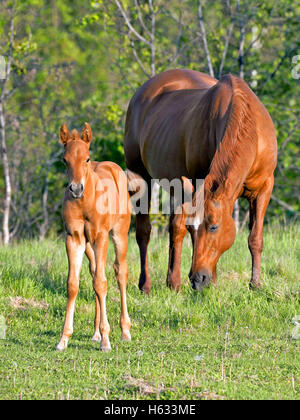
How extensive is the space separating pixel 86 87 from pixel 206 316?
17.8 m

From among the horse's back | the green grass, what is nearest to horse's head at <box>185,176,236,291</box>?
the green grass

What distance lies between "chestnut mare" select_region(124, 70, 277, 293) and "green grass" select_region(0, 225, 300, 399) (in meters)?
0.41

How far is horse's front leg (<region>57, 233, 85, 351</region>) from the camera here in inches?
202

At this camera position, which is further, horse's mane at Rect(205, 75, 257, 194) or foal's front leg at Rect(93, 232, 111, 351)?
horse's mane at Rect(205, 75, 257, 194)

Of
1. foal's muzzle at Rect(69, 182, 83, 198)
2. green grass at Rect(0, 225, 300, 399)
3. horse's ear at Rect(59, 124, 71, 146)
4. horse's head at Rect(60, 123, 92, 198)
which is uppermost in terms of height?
horse's ear at Rect(59, 124, 71, 146)

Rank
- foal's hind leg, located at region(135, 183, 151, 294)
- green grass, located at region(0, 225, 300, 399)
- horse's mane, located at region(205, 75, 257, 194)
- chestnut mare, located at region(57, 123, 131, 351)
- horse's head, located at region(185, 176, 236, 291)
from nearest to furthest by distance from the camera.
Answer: green grass, located at region(0, 225, 300, 399)
chestnut mare, located at region(57, 123, 131, 351)
horse's head, located at region(185, 176, 236, 291)
horse's mane, located at region(205, 75, 257, 194)
foal's hind leg, located at region(135, 183, 151, 294)

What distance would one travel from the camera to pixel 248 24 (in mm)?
13820

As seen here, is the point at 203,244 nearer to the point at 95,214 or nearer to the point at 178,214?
the point at 95,214

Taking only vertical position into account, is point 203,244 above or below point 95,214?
below

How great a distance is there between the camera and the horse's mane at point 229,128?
5898 mm

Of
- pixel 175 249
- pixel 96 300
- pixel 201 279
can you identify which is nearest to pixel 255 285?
pixel 175 249

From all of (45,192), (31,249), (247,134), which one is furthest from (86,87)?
(247,134)

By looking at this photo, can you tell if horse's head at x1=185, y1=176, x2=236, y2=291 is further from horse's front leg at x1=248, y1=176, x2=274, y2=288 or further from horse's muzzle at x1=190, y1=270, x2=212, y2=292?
horse's front leg at x1=248, y1=176, x2=274, y2=288

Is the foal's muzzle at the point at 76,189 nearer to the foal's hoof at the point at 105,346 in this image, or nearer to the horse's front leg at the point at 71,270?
the horse's front leg at the point at 71,270
